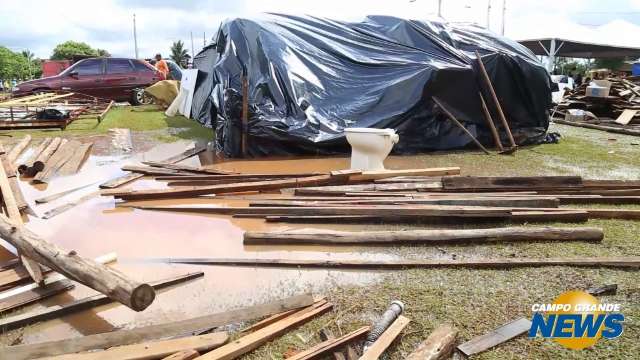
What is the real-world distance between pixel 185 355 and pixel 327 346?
2.55 feet

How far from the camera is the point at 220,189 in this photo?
5.88 m

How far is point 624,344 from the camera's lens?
2.75 metres

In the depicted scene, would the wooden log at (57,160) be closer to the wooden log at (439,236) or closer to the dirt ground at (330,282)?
the dirt ground at (330,282)

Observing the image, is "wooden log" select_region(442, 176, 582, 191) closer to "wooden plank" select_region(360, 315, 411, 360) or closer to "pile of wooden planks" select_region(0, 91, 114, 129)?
"wooden plank" select_region(360, 315, 411, 360)

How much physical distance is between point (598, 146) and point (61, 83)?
16.3 metres

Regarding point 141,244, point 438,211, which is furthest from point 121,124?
point 438,211

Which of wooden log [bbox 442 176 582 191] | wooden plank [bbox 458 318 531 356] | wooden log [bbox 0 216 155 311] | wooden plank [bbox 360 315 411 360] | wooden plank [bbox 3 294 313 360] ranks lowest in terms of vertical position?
wooden plank [bbox 458 318 531 356]

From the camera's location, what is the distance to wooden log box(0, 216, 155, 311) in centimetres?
267

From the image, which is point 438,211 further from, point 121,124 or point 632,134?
point 121,124

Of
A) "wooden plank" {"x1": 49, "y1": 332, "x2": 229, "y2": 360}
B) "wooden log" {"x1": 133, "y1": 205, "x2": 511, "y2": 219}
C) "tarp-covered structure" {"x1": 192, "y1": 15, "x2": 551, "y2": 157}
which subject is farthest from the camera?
"tarp-covered structure" {"x1": 192, "y1": 15, "x2": 551, "y2": 157}

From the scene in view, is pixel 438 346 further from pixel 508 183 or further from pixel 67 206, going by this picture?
pixel 67 206

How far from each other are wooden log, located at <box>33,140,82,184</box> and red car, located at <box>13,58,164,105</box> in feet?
26.6

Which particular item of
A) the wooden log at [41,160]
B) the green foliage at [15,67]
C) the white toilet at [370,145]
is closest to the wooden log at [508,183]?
the white toilet at [370,145]

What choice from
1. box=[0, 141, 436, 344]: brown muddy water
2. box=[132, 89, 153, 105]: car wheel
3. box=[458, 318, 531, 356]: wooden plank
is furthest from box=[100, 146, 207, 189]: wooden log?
box=[132, 89, 153, 105]: car wheel
